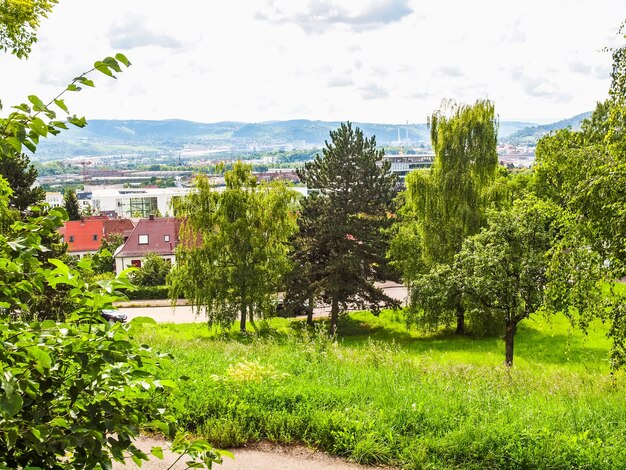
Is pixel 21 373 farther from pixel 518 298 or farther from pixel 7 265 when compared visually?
pixel 518 298

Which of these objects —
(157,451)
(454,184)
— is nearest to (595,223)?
(157,451)

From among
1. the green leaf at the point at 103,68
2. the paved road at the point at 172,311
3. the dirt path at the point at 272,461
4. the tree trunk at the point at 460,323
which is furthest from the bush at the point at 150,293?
the green leaf at the point at 103,68

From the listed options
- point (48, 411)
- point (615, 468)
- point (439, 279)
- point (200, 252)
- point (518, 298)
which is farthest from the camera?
point (200, 252)

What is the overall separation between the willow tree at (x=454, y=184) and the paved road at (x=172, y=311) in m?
9.39

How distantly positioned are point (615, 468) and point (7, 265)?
731cm

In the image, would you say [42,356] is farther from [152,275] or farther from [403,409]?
[152,275]

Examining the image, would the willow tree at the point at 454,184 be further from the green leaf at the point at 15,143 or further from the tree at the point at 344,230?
the green leaf at the point at 15,143

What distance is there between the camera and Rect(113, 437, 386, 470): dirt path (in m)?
7.53

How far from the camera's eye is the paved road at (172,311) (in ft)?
132

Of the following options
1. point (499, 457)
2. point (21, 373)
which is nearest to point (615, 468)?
point (499, 457)

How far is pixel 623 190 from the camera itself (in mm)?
9570

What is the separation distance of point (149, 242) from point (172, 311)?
23.6m

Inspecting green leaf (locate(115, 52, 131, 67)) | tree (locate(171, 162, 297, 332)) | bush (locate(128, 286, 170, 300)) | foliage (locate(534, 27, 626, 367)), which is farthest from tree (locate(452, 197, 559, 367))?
bush (locate(128, 286, 170, 300))

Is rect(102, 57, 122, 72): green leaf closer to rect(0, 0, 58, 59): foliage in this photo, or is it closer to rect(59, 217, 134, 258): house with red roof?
rect(0, 0, 58, 59): foliage
